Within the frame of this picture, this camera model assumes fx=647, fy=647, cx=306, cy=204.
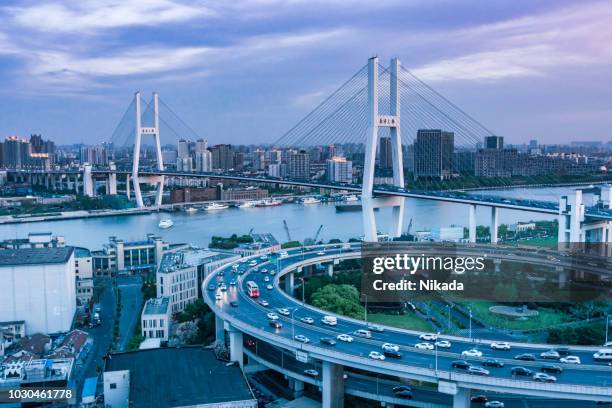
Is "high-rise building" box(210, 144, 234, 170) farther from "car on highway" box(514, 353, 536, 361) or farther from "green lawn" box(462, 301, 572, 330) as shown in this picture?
"car on highway" box(514, 353, 536, 361)

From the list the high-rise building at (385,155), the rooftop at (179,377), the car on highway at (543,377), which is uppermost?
the high-rise building at (385,155)

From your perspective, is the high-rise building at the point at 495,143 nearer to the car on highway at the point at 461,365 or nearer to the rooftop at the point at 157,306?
the rooftop at the point at 157,306

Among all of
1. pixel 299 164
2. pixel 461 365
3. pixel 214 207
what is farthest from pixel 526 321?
pixel 299 164

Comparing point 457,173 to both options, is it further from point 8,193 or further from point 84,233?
point 8,193

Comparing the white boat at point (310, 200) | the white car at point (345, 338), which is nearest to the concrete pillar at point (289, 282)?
the white car at point (345, 338)

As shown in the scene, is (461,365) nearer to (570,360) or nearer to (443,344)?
(443,344)

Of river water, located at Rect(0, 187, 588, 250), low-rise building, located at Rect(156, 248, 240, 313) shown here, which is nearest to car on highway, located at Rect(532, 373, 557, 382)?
low-rise building, located at Rect(156, 248, 240, 313)
